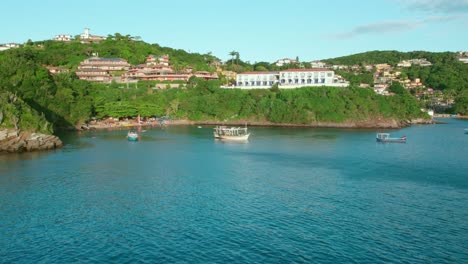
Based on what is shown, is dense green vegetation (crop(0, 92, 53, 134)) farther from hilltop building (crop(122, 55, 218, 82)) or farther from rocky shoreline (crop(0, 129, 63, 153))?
hilltop building (crop(122, 55, 218, 82))

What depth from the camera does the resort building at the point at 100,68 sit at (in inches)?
3816

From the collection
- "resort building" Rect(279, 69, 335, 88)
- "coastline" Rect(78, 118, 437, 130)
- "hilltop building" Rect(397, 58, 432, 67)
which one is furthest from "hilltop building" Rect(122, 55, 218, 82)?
"hilltop building" Rect(397, 58, 432, 67)

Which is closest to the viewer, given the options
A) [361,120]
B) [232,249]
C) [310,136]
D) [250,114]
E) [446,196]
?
[232,249]

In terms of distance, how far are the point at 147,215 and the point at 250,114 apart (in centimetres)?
6086

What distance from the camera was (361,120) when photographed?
77750 mm

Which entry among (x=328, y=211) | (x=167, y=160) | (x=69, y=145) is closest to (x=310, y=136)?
(x=167, y=160)

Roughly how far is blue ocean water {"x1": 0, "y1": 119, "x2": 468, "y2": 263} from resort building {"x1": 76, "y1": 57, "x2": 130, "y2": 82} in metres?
56.6

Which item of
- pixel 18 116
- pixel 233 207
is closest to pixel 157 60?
pixel 18 116

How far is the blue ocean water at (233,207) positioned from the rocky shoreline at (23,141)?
2.67 meters

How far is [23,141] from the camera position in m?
44.3

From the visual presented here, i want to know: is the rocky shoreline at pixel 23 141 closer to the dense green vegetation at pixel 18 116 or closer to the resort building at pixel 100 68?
the dense green vegetation at pixel 18 116

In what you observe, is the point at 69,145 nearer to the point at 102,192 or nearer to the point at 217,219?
the point at 102,192

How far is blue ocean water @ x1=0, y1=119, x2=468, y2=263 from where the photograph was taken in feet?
62.2

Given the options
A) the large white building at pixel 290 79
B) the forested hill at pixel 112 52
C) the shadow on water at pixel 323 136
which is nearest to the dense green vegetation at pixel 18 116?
the shadow on water at pixel 323 136
